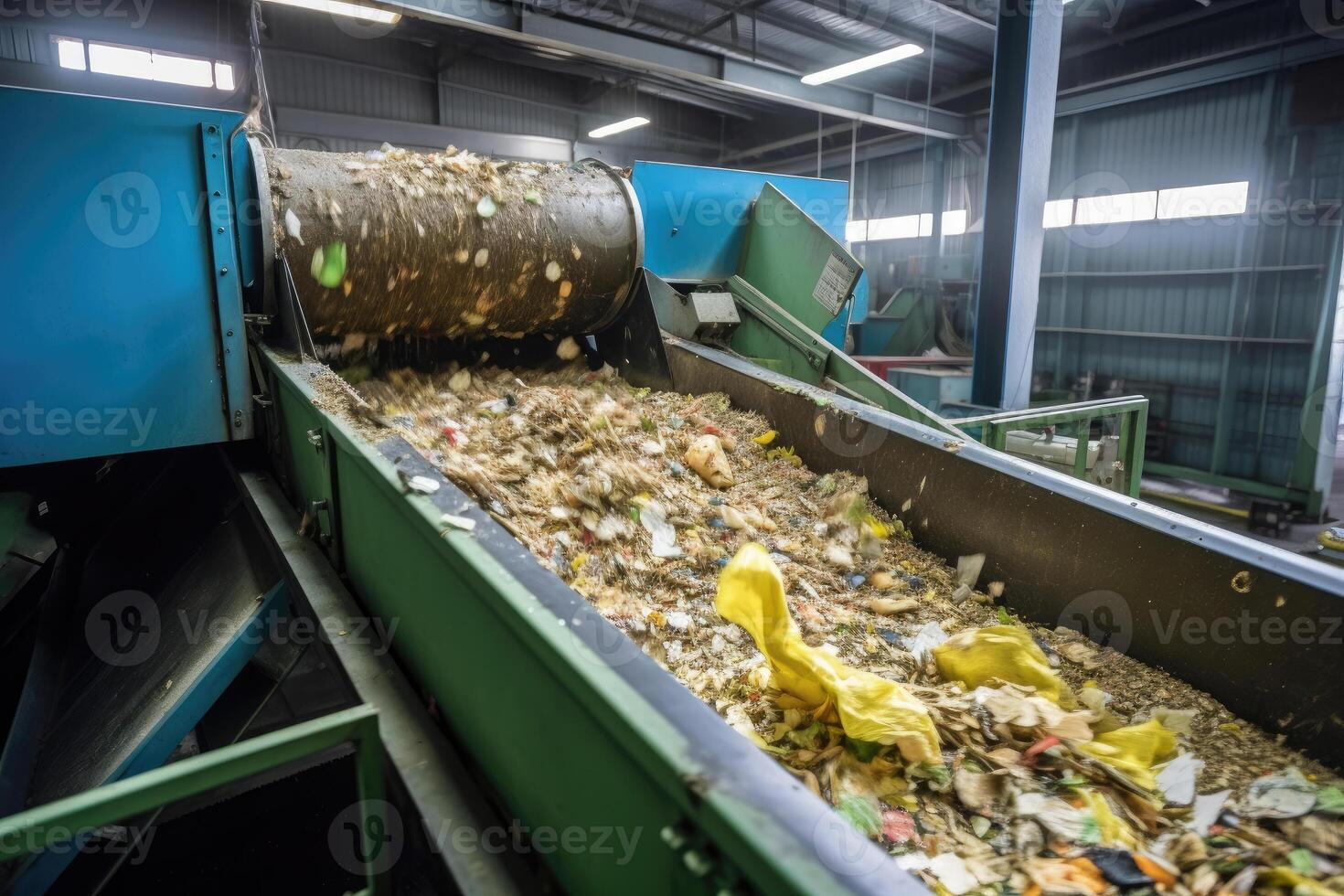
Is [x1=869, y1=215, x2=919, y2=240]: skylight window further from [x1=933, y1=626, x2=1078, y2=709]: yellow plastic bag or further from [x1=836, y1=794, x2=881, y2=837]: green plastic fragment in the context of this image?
[x1=836, y1=794, x2=881, y2=837]: green plastic fragment

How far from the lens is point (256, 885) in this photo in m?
2.44

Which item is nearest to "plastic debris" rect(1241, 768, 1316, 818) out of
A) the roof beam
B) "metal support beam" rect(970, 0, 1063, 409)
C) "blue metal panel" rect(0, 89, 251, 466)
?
"blue metal panel" rect(0, 89, 251, 466)

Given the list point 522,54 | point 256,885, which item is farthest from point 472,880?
point 522,54

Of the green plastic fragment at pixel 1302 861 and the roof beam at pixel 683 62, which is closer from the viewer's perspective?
the green plastic fragment at pixel 1302 861

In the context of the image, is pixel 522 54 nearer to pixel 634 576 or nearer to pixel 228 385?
pixel 228 385

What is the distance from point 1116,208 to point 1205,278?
1334mm

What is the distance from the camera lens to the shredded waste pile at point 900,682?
104 centimetres
